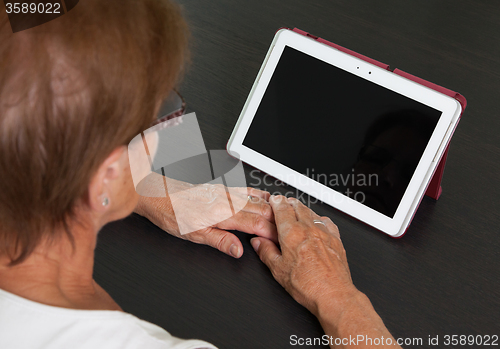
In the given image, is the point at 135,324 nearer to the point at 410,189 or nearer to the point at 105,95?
the point at 105,95

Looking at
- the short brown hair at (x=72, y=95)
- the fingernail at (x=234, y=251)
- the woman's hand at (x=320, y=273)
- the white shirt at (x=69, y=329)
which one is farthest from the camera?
the fingernail at (x=234, y=251)

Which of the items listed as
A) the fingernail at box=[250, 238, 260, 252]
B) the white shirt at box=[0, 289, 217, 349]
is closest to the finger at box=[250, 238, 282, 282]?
the fingernail at box=[250, 238, 260, 252]

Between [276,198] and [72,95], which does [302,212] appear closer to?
[276,198]

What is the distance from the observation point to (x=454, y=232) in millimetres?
837

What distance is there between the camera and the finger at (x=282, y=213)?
0.84 meters

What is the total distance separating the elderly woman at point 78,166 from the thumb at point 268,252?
5 centimetres

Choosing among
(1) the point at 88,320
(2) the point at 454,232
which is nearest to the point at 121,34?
(1) the point at 88,320

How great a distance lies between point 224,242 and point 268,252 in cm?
9

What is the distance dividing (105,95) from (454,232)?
70cm

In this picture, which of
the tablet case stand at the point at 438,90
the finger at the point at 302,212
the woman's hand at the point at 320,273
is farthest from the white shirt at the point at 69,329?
the tablet case stand at the point at 438,90

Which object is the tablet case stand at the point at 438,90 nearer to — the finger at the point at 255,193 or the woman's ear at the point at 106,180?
the finger at the point at 255,193

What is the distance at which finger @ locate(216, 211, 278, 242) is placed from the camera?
0.85 metres

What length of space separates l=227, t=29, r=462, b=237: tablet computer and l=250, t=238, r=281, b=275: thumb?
0.47 ft

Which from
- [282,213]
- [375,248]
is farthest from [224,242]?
[375,248]
